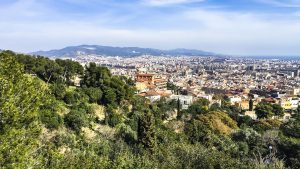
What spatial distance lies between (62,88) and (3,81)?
73.3ft

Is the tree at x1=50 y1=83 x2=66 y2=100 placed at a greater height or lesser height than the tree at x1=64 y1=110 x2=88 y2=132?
greater

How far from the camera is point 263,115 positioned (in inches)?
1796

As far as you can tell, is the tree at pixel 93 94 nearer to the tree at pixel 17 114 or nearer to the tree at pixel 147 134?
the tree at pixel 147 134

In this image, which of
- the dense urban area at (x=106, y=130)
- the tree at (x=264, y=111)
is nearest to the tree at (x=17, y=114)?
the dense urban area at (x=106, y=130)

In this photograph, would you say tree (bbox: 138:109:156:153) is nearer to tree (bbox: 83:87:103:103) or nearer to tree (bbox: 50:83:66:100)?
tree (bbox: 50:83:66:100)

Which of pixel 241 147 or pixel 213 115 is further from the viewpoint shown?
pixel 213 115

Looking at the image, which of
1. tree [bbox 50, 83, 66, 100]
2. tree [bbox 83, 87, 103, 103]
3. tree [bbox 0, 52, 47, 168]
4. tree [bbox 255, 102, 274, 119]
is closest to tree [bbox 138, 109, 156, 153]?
tree [bbox 50, 83, 66, 100]

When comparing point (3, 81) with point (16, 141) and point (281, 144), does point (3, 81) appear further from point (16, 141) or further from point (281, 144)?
point (281, 144)

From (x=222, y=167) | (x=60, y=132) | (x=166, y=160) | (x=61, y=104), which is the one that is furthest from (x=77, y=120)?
(x=222, y=167)

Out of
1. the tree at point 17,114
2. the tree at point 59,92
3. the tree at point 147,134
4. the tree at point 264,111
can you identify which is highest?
the tree at point 17,114

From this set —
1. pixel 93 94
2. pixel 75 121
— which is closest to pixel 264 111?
pixel 93 94

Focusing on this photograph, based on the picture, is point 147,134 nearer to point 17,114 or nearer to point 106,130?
point 106,130

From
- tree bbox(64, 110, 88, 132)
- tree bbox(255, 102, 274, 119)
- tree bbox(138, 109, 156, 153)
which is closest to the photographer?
tree bbox(138, 109, 156, 153)

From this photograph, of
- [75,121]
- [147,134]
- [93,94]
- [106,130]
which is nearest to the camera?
[147,134]
